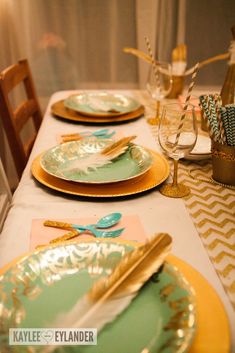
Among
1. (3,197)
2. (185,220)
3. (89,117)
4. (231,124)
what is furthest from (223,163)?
(3,197)

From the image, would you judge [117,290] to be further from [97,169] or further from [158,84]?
[158,84]

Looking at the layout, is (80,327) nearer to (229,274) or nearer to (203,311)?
(203,311)

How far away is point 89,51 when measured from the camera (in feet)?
Answer: 8.07

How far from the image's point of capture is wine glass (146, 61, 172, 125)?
4.72ft

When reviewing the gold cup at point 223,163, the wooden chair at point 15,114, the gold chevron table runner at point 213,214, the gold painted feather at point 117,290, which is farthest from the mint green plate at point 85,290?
the wooden chair at point 15,114

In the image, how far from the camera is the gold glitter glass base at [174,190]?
928 mm

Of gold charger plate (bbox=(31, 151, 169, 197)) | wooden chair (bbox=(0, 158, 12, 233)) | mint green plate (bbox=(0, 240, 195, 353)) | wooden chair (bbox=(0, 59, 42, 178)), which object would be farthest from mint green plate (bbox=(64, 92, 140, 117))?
mint green plate (bbox=(0, 240, 195, 353))

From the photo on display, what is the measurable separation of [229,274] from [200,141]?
615mm

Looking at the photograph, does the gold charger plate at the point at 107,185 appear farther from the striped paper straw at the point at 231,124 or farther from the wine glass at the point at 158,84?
the wine glass at the point at 158,84

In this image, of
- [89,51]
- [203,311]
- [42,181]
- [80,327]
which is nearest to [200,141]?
→ [42,181]

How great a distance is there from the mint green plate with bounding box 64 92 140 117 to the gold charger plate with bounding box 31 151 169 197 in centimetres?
47

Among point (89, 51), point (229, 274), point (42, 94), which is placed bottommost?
point (42, 94)

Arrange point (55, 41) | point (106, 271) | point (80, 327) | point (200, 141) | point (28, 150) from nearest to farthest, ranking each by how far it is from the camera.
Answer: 1. point (80, 327)
2. point (106, 271)
3. point (200, 141)
4. point (28, 150)
5. point (55, 41)

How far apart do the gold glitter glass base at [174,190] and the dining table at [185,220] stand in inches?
0.5
